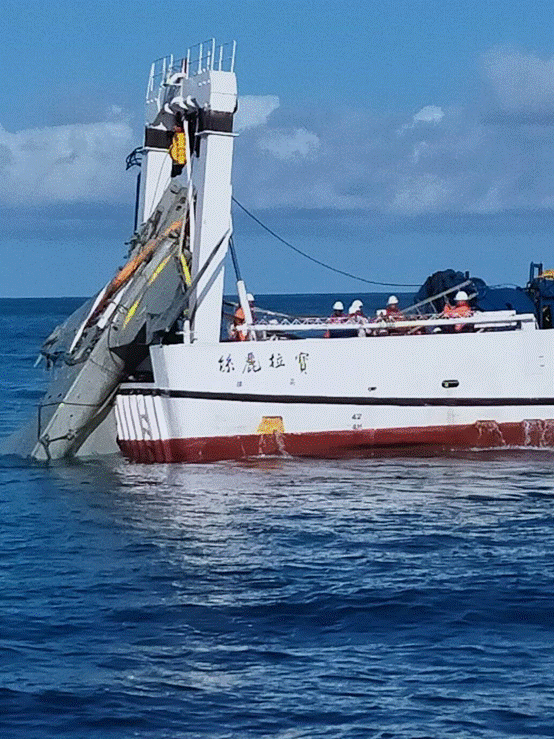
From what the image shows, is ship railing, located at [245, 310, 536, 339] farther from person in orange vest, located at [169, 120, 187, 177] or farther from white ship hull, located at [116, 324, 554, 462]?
person in orange vest, located at [169, 120, 187, 177]

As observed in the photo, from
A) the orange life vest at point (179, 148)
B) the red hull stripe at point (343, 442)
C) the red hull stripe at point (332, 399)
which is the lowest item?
the red hull stripe at point (343, 442)

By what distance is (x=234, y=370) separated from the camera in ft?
76.6

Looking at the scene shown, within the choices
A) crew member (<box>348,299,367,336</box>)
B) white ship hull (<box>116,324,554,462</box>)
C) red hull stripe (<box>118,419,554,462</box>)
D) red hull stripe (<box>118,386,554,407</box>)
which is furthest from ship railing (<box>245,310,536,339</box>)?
red hull stripe (<box>118,419,554,462</box>)

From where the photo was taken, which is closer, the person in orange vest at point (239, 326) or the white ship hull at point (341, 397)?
the white ship hull at point (341, 397)

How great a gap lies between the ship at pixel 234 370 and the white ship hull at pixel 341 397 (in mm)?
24

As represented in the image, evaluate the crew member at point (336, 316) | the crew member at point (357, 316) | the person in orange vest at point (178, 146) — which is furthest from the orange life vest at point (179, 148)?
the crew member at point (357, 316)

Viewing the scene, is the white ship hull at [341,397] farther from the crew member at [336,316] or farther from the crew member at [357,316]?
the crew member at [336,316]

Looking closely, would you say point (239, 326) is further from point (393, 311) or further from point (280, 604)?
point (280, 604)

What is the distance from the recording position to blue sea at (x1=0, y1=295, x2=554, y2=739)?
35.7ft

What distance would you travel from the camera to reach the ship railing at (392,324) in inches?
945

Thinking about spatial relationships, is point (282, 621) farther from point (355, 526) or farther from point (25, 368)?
point (25, 368)

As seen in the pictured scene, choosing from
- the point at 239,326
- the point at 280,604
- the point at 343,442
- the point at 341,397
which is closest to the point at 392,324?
the point at 341,397

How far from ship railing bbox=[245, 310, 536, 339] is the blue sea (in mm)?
2581

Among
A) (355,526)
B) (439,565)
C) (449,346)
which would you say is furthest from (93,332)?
(439,565)
